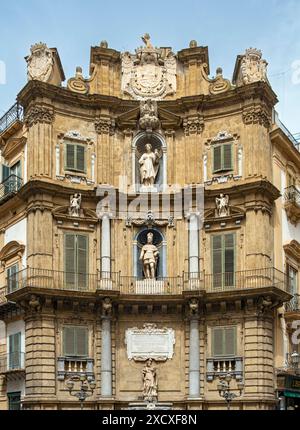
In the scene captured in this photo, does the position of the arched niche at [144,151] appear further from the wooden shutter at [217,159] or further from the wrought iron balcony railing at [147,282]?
the wrought iron balcony railing at [147,282]

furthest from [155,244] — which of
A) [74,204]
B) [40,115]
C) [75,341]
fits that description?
[40,115]

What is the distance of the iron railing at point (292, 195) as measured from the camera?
37.3 m

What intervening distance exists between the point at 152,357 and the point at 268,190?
8650 millimetres

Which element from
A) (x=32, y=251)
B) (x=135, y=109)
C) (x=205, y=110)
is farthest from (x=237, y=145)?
(x=32, y=251)

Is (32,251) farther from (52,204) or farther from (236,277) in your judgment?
(236,277)

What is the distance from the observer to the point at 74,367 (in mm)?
34000

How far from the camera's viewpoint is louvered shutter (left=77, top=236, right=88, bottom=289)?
115 feet

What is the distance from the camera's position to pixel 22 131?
36844mm

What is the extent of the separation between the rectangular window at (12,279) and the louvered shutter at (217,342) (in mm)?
8777

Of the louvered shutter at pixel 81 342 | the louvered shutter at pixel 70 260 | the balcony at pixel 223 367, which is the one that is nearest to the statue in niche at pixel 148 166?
the louvered shutter at pixel 70 260

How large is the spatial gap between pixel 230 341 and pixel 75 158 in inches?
410

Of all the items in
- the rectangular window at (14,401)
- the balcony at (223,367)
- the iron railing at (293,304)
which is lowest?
the rectangular window at (14,401)

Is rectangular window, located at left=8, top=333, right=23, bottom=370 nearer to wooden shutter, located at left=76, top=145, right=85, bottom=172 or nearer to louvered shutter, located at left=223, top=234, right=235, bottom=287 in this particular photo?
wooden shutter, located at left=76, top=145, right=85, bottom=172

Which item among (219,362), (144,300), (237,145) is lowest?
(219,362)
